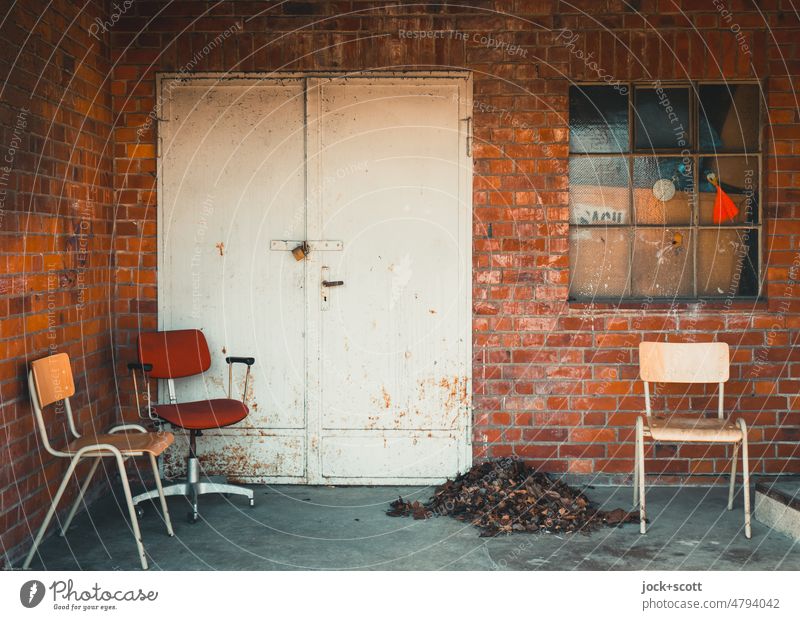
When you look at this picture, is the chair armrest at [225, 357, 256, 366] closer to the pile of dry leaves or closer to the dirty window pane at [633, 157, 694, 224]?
the pile of dry leaves

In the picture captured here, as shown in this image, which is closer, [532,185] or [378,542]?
[378,542]

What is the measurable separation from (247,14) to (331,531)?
8.87 ft

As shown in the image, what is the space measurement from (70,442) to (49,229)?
975 mm

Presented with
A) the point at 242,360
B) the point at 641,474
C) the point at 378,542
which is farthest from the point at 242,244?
the point at 641,474

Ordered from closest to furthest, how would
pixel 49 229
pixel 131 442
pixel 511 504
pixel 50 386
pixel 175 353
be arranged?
pixel 50 386
pixel 131 442
pixel 49 229
pixel 511 504
pixel 175 353

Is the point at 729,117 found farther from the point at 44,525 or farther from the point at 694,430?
the point at 44,525

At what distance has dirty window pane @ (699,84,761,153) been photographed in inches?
189

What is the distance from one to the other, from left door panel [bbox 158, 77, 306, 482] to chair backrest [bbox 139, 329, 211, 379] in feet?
0.46

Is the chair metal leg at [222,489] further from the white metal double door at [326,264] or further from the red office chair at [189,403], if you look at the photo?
the white metal double door at [326,264]

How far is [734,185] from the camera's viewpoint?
4836mm

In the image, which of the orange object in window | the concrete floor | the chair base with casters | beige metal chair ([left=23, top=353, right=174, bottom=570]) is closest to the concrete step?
the concrete floor

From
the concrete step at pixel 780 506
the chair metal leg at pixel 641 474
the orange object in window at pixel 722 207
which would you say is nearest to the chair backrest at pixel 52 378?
the chair metal leg at pixel 641 474

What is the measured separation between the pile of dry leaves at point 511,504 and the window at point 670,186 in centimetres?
118

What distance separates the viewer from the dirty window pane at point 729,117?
480 cm
